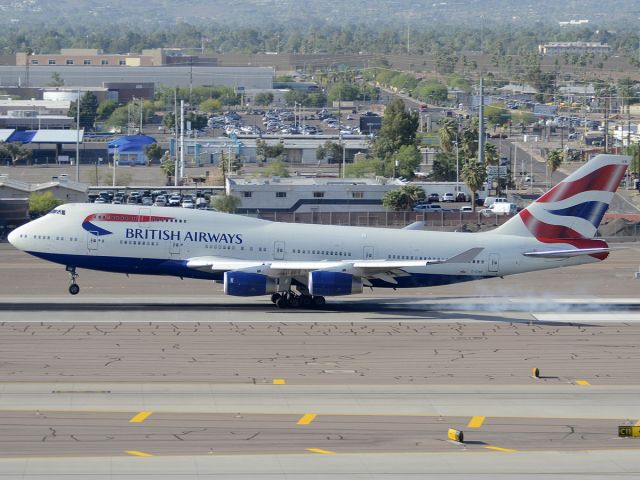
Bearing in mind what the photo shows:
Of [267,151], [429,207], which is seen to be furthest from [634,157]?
[267,151]

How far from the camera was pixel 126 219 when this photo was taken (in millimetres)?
56156

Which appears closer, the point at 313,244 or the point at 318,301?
the point at 313,244

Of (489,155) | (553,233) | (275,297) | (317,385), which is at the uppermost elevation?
(553,233)

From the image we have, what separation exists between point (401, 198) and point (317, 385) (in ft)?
218

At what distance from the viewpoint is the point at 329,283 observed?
5388cm

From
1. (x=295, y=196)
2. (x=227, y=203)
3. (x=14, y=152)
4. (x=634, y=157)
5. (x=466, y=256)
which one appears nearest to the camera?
(x=466, y=256)

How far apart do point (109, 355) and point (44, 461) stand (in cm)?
1416

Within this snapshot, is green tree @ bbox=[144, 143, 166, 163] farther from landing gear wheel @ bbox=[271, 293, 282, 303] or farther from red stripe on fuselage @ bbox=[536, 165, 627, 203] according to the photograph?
red stripe on fuselage @ bbox=[536, 165, 627, 203]

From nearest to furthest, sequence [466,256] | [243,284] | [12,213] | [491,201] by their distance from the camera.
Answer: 1. [243,284]
2. [466,256]
3. [12,213]
4. [491,201]

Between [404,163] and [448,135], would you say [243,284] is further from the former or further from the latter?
[448,135]

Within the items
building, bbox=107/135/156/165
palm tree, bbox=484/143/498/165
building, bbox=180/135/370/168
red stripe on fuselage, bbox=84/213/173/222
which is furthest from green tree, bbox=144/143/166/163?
red stripe on fuselage, bbox=84/213/173/222

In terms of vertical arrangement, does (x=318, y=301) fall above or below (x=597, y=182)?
below

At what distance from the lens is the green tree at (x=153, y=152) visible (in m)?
163

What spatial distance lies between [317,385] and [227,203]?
6231 cm
